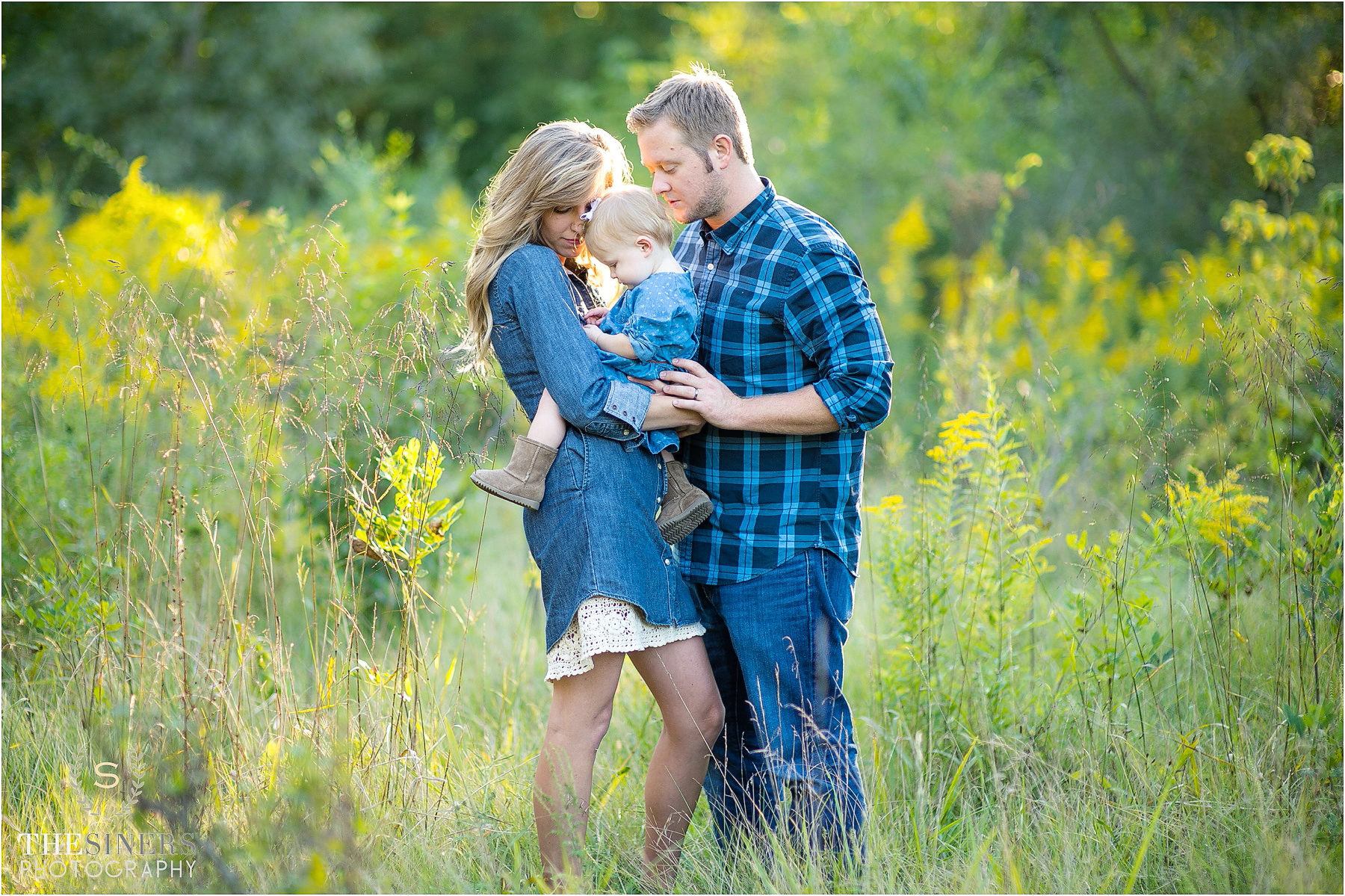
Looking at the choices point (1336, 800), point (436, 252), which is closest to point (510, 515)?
point (436, 252)

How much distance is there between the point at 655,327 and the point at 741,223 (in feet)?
1.20

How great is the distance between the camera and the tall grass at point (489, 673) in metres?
2.52

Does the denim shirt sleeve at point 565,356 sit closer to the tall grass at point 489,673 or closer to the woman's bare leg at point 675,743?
the tall grass at point 489,673

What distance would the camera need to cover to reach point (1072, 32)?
28.9 feet

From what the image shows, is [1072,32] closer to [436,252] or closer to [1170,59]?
[1170,59]

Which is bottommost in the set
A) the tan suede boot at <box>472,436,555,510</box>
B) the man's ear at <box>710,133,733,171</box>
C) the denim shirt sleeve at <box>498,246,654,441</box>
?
the tan suede boot at <box>472,436,555,510</box>

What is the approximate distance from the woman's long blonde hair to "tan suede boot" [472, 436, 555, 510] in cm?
32

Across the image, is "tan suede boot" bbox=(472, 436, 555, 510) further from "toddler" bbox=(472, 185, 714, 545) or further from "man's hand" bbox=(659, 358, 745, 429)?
"man's hand" bbox=(659, 358, 745, 429)

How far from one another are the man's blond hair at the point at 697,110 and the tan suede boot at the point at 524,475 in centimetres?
81

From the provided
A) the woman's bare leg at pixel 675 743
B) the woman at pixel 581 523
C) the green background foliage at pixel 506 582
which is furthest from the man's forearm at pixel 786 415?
the green background foliage at pixel 506 582

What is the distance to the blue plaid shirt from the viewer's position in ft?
7.90

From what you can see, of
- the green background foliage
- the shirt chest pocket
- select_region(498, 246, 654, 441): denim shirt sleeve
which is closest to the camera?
select_region(498, 246, 654, 441): denim shirt sleeve

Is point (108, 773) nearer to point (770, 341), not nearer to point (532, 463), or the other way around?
point (532, 463)
